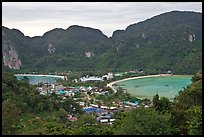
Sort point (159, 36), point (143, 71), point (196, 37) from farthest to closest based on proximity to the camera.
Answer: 1. point (159, 36)
2. point (196, 37)
3. point (143, 71)

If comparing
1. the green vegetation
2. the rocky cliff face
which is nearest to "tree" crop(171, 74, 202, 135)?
the green vegetation

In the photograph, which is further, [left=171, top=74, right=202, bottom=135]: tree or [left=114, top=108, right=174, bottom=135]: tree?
[left=171, top=74, right=202, bottom=135]: tree

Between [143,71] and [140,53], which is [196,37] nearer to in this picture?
[140,53]

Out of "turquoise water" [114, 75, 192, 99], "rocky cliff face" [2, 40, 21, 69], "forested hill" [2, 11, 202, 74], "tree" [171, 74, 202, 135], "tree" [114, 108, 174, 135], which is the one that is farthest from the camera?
"rocky cliff face" [2, 40, 21, 69]

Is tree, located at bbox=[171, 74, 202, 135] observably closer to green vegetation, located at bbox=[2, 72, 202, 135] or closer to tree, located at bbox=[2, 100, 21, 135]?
green vegetation, located at bbox=[2, 72, 202, 135]

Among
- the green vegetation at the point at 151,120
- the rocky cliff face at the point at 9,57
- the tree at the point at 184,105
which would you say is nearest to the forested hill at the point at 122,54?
the rocky cliff face at the point at 9,57

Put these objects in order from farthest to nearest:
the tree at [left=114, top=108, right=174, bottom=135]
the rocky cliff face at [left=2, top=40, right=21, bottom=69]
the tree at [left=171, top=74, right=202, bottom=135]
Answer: the rocky cliff face at [left=2, top=40, right=21, bottom=69], the tree at [left=171, top=74, right=202, bottom=135], the tree at [left=114, top=108, right=174, bottom=135]

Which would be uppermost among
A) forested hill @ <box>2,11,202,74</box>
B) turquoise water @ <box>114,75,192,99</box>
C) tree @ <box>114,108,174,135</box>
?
forested hill @ <box>2,11,202,74</box>

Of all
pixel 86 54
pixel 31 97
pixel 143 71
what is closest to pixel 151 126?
pixel 31 97

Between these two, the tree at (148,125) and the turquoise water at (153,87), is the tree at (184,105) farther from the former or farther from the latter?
the turquoise water at (153,87)
